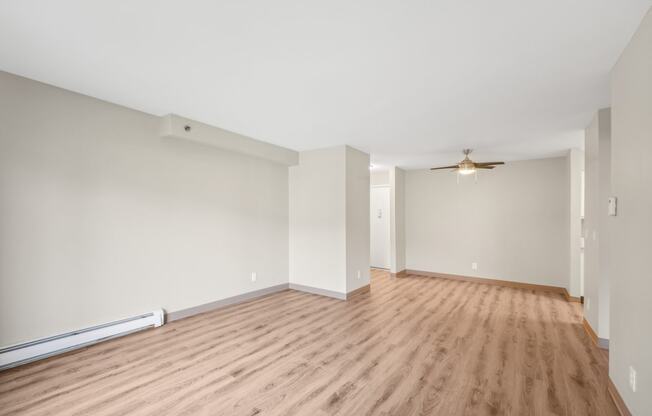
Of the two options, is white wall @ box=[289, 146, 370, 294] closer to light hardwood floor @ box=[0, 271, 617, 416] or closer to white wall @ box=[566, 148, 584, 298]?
light hardwood floor @ box=[0, 271, 617, 416]

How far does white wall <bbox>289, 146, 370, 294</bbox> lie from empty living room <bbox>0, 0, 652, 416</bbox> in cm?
4

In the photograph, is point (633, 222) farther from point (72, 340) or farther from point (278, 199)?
point (72, 340)

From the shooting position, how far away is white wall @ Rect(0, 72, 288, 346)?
2506 mm

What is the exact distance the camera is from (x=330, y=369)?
8.25 feet

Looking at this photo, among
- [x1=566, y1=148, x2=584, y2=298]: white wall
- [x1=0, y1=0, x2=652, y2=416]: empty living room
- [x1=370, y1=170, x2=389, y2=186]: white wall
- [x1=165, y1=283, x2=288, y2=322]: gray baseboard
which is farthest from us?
[x1=370, y1=170, x2=389, y2=186]: white wall

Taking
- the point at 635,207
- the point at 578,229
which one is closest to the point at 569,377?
the point at 635,207

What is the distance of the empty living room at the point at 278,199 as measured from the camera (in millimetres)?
1762

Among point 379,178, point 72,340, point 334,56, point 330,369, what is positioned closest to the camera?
point 334,56

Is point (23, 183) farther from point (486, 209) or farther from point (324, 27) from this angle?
point (486, 209)

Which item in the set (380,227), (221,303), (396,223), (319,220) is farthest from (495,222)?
(221,303)

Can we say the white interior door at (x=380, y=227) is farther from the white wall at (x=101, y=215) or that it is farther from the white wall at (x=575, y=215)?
the white wall at (x=101, y=215)

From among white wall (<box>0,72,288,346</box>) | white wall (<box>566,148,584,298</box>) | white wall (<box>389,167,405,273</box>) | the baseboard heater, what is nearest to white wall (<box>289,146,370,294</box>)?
white wall (<box>0,72,288,346</box>)

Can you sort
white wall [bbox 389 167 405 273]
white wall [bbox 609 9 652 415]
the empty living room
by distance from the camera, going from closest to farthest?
white wall [bbox 609 9 652 415]
the empty living room
white wall [bbox 389 167 405 273]

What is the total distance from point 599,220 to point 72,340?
5435 mm
